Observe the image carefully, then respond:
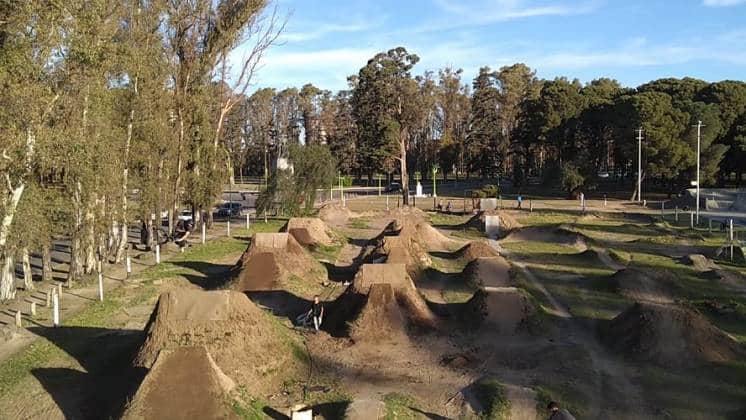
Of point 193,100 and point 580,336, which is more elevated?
point 193,100

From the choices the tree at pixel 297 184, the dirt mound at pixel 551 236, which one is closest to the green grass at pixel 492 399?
the dirt mound at pixel 551 236

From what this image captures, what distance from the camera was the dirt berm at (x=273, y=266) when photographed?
25.7m

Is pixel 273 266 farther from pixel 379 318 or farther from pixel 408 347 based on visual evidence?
pixel 408 347

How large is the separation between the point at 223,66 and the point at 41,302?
2466 cm

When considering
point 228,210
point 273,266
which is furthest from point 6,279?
point 228,210

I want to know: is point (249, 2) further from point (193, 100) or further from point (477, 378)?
point (477, 378)

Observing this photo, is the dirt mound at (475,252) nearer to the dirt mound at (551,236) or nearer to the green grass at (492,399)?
the dirt mound at (551,236)

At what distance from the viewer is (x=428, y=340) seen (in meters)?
19.1

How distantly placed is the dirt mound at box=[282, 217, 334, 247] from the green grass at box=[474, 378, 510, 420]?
22.2 metres

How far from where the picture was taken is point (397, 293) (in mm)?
20344

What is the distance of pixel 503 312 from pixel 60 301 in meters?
15.8

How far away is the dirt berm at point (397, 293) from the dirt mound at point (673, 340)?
572cm

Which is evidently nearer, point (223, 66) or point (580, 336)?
point (580, 336)

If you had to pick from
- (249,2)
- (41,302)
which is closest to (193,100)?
(249,2)
